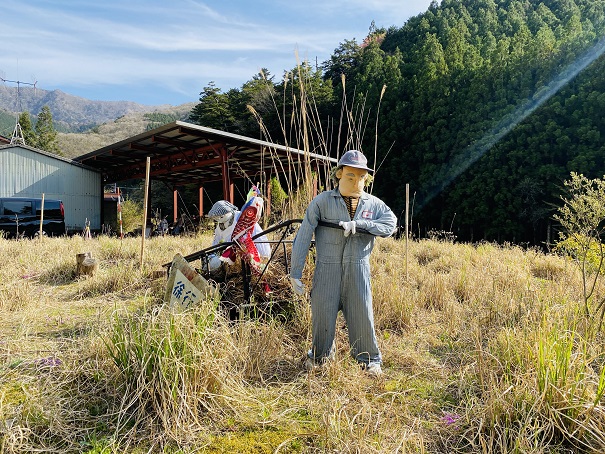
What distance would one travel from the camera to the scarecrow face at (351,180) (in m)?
2.60

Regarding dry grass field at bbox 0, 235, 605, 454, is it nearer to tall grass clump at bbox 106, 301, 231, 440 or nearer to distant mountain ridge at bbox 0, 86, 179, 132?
tall grass clump at bbox 106, 301, 231, 440

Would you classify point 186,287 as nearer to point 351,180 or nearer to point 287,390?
point 287,390

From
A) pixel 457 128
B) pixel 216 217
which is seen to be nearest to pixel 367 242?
pixel 216 217

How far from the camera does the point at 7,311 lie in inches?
147

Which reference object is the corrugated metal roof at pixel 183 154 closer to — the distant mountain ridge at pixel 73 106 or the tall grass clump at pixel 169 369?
the tall grass clump at pixel 169 369

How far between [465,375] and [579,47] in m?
18.8

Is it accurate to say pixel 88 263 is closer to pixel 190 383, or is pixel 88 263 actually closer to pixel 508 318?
pixel 190 383

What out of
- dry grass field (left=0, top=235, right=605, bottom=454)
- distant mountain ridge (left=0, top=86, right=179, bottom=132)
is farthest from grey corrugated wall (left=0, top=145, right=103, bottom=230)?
distant mountain ridge (left=0, top=86, right=179, bottom=132)

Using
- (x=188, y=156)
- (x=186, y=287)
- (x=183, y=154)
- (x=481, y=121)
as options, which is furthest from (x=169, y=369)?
(x=481, y=121)

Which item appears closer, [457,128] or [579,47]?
[579,47]

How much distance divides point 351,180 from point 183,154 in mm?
11001

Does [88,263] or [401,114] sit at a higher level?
[401,114]

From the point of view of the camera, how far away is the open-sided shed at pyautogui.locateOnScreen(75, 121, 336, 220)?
10.5 m

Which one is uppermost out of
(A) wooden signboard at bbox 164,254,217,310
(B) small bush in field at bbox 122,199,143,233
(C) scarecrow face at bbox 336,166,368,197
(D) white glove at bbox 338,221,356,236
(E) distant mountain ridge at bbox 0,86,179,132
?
(E) distant mountain ridge at bbox 0,86,179,132
